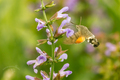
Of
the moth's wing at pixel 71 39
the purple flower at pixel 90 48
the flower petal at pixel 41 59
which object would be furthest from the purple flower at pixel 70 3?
the flower petal at pixel 41 59

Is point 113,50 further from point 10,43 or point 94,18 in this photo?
point 10,43

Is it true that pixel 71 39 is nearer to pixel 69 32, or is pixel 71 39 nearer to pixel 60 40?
pixel 69 32

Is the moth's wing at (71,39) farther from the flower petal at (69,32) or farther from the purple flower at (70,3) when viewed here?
the purple flower at (70,3)

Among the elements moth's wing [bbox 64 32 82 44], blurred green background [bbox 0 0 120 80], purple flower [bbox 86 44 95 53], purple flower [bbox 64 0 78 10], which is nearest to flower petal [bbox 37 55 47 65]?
moth's wing [bbox 64 32 82 44]

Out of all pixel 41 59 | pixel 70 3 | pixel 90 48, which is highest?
pixel 70 3

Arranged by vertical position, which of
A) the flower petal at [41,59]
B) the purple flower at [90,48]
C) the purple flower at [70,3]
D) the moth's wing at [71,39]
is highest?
the purple flower at [70,3]

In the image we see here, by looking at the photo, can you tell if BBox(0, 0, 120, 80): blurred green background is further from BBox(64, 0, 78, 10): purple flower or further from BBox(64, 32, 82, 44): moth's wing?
BBox(64, 32, 82, 44): moth's wing

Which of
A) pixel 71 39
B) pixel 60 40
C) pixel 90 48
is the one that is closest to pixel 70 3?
pixel 60 40

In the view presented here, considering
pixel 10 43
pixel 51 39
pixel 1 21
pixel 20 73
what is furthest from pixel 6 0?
pixel 51 39

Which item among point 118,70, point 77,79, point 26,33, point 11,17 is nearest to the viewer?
point 118,70
